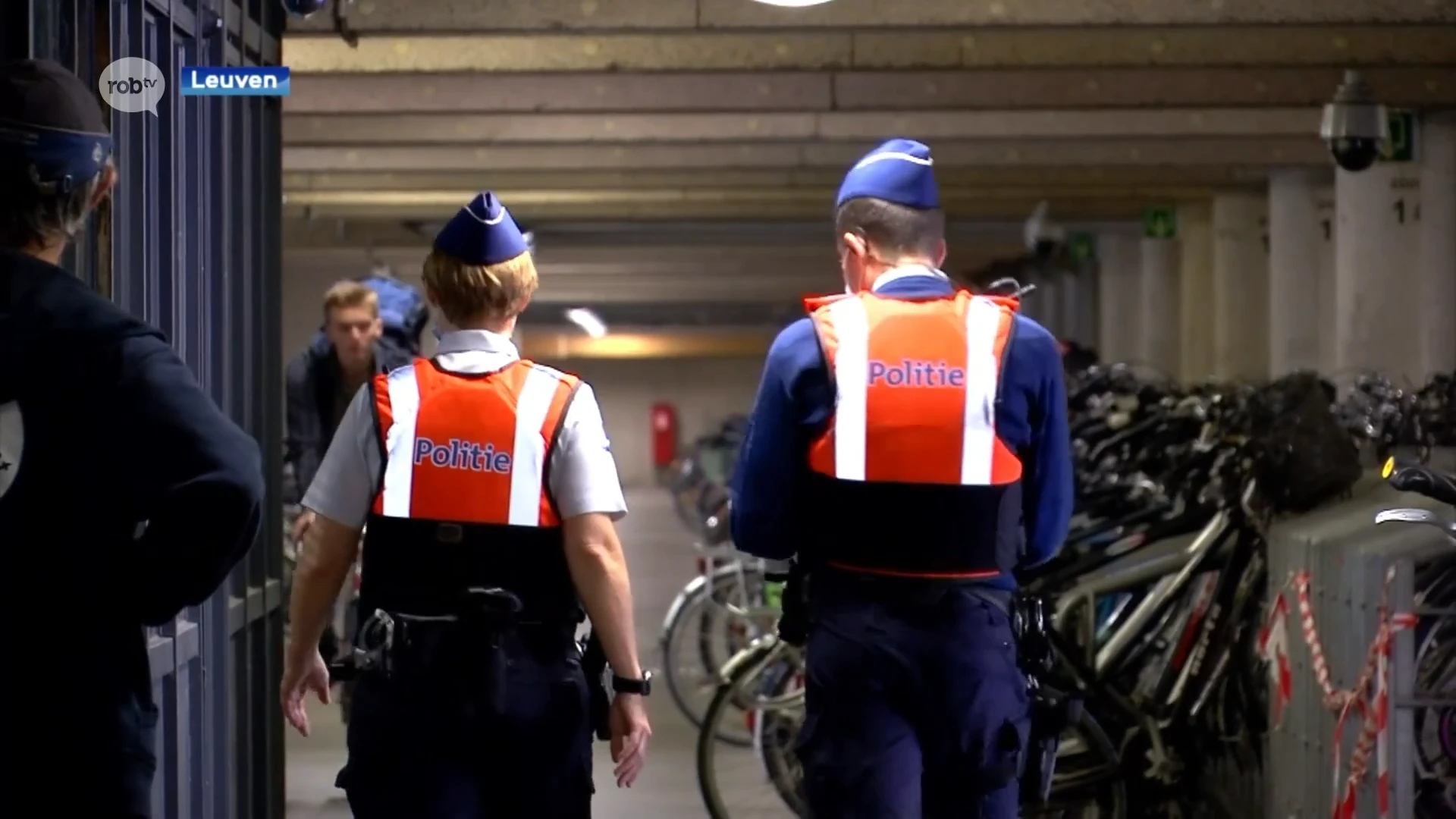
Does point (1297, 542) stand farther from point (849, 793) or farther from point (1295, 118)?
point (1295, 118)

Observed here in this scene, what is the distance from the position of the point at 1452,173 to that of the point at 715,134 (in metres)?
3.87

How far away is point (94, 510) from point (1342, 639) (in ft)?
12.0

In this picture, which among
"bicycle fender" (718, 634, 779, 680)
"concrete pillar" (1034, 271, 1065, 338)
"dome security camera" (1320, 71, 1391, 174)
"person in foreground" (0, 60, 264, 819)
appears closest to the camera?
"person in foreground" (0, 60, 264, 819)

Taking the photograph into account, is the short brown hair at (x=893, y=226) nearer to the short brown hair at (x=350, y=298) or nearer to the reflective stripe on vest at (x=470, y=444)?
the reflective stripe on vest at (x=470, y=444)

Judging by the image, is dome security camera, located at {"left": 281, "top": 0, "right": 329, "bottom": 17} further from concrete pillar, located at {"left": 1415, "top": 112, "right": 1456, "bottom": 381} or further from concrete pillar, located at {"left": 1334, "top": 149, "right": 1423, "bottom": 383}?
concrete pillar, located at {"left": 1334, "top": 149, "right": 1423, "bottom": 383}

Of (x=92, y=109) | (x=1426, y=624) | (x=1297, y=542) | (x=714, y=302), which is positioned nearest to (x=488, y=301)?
(x=92, y=109)

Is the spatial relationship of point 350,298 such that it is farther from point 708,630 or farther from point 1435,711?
point 1435,711

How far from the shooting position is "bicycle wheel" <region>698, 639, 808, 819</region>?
6.30 meters

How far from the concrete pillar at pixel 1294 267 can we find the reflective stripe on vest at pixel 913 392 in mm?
11730

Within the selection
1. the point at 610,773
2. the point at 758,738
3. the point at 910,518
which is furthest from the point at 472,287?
the point at 610,773

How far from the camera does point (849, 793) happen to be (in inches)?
140

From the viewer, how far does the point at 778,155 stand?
13.9m

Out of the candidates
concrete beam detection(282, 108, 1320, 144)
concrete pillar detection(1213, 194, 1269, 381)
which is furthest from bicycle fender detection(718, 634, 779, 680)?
concrete pillar detection(1213, 194, 1269, 381)

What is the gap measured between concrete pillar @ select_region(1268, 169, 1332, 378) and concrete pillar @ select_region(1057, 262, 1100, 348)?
703 cm
